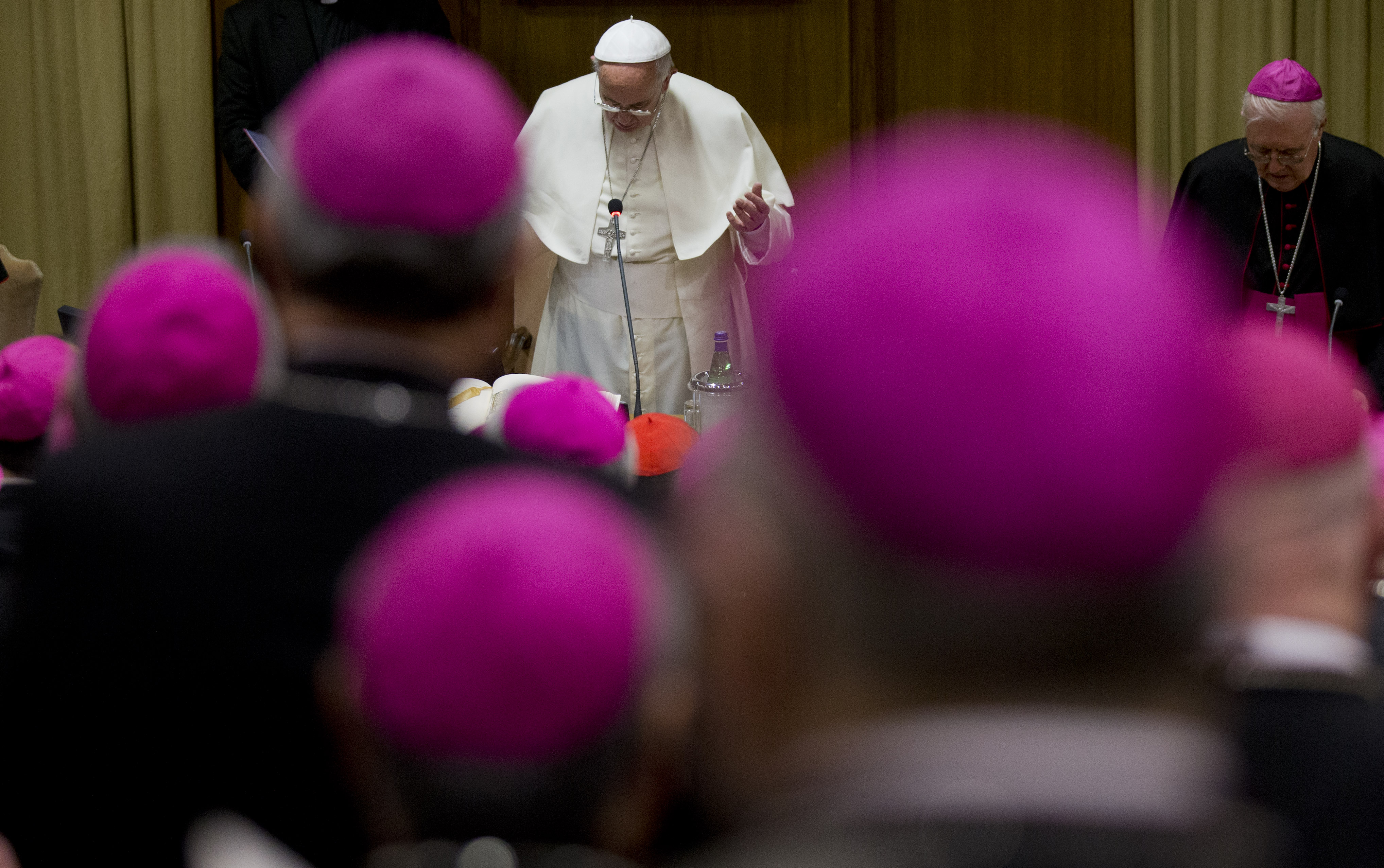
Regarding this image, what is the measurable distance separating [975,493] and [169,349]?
1.18 metres

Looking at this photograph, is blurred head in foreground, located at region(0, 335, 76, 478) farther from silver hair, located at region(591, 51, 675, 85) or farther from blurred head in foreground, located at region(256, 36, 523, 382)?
silver hair, located at region(591, 51, 675, 85)

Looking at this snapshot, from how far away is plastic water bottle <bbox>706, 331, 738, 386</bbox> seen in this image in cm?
399

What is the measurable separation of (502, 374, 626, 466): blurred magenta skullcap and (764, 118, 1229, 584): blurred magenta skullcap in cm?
135

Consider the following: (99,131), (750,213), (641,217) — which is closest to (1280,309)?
(750,213)

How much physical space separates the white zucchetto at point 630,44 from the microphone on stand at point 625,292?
474 millimetres

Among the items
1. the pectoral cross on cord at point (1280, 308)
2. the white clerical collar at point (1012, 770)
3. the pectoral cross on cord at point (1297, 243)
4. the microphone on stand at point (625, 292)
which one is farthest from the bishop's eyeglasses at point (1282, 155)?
the white clerical collar at point (1012, 770)

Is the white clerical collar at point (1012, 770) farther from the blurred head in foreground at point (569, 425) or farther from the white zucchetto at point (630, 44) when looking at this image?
the white zucchetto at point (630, 44)

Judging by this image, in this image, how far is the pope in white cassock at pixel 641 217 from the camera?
4758 millimetres

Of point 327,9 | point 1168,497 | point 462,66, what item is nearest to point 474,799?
point 1168,497

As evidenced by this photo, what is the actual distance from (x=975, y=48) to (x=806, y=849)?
6439mm

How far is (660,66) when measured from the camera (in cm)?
480

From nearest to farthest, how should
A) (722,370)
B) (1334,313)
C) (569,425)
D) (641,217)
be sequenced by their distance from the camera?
1. (569,425)
2. (722,370)
3. (1334,313)
4. (641,217)

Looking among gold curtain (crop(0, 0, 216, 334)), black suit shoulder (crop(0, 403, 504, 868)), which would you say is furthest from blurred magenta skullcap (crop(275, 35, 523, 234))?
gold curtain (crop(0, 0, 216, 334))

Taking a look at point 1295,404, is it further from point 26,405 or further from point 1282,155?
point 1282,155
